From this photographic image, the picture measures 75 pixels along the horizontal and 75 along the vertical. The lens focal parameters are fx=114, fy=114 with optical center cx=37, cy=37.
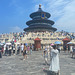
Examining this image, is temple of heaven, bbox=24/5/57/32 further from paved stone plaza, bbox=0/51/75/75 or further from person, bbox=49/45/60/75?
person, bbox=49/45/60/75

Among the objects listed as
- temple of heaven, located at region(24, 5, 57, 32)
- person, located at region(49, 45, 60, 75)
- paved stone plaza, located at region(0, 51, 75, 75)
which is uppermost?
temple of heaven, located at region(24, 5, 57, 32)

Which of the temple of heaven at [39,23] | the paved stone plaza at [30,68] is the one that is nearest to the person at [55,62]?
the paved stone plaza at [30,68]

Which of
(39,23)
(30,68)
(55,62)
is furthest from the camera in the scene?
(39,23)

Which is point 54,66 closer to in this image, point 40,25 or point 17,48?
point 17,48

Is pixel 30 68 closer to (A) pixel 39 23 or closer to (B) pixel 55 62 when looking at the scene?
(B) pixel 55 62

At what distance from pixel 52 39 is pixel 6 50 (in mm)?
17002

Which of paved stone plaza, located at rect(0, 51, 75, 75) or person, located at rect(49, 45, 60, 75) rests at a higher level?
person, located at rect(49, 45, 60, 75)

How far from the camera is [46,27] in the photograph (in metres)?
48.8

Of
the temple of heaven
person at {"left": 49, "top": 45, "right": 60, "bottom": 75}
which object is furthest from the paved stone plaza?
the temple of heaven

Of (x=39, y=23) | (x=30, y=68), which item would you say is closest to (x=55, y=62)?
(x=30, y=68)

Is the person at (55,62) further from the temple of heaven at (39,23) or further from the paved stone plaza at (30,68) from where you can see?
the temple of heaven at (39,23)

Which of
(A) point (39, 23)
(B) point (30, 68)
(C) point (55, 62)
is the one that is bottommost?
(B) point (30, 68)

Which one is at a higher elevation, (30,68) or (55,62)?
(55,62)

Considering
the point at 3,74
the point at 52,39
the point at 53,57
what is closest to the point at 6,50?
the point at 3,74
